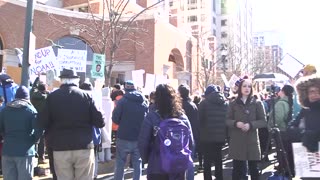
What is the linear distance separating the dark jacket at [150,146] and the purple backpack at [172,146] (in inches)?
2.8

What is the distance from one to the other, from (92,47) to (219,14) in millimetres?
81740

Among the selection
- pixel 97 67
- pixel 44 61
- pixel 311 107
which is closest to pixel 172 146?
pixel 311 107

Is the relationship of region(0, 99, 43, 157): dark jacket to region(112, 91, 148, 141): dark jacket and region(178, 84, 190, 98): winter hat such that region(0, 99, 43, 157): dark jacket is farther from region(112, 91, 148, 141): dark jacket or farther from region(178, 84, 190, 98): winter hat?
region(178, 84, 190, 98): winter hat

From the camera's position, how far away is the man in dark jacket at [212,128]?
782 cm

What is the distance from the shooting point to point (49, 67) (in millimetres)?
10625

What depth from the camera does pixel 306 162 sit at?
13.8ft

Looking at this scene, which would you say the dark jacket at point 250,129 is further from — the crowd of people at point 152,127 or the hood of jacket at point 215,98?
the hood of jacket at point 215,98

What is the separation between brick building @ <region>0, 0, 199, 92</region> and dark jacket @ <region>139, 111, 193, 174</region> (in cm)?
2245

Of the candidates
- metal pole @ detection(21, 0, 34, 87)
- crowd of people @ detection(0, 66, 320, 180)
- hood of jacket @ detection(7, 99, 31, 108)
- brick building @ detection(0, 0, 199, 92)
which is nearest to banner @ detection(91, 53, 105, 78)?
crowd of people @ detection(0, 66, 320, 180)

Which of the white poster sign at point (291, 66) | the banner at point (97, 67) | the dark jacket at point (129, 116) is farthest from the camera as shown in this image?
the banner at point (97, 67)

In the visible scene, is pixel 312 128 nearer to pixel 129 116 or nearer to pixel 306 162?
pixel 306 162

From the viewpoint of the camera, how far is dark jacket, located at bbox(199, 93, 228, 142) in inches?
309

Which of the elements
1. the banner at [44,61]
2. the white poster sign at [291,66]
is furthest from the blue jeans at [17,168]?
the white poster sign at [291,66]

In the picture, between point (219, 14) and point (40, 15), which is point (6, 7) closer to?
point (40, 15)
